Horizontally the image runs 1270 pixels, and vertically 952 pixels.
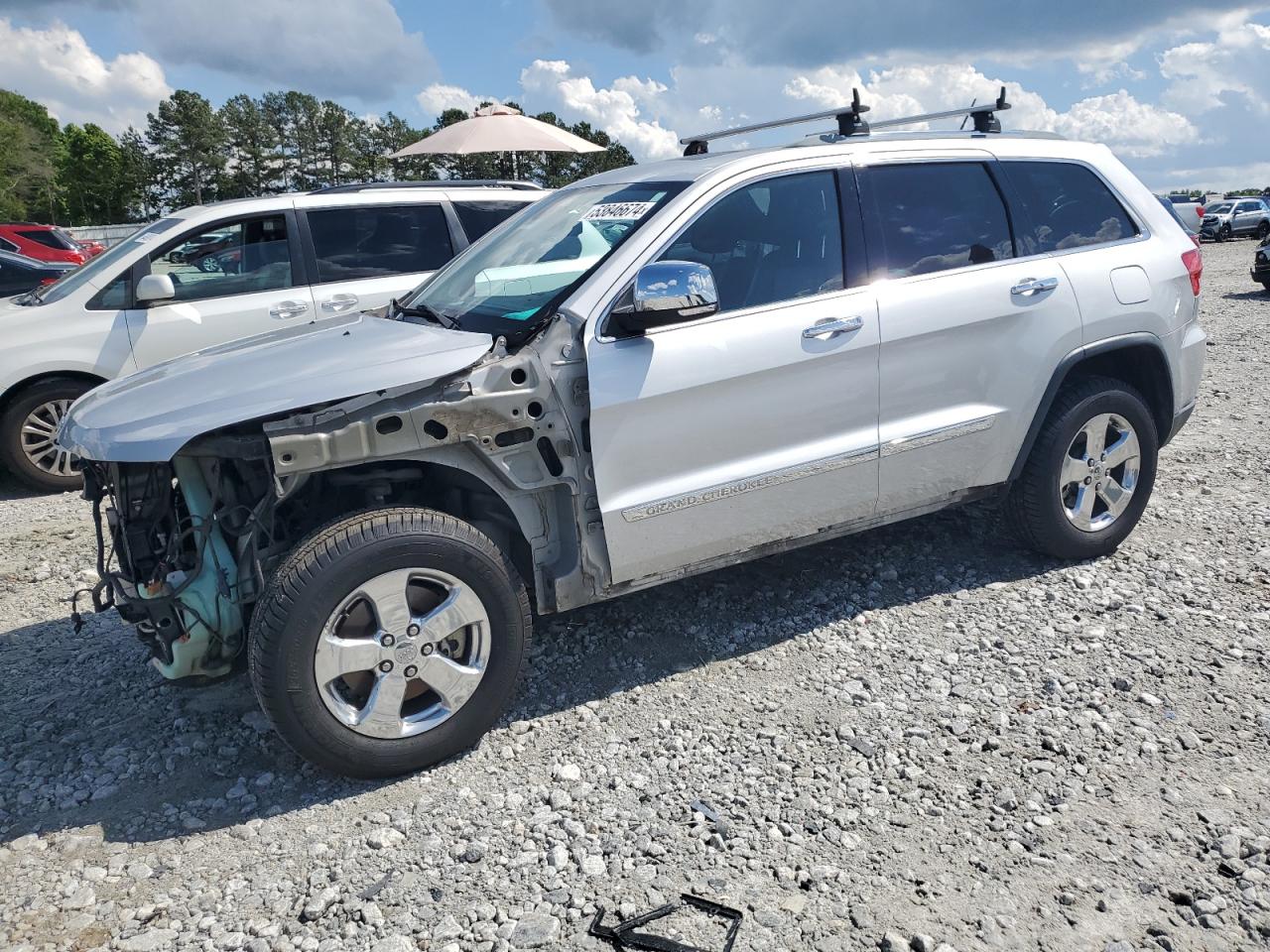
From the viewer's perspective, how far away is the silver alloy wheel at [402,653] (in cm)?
310

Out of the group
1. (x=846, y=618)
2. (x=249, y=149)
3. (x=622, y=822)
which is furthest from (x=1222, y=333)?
(x=249, y=149)

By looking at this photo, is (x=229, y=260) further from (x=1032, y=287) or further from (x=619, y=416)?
(x=1032, y=287)

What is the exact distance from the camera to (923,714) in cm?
353

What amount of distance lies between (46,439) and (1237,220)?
3864cm

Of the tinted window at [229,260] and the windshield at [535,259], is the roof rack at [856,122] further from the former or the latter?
the tinted window at [229,260]

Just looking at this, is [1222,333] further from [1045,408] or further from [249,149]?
[249,149]

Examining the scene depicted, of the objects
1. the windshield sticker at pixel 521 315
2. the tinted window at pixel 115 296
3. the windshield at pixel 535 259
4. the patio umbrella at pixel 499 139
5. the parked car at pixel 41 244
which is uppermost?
the parked car at pixel 41 244

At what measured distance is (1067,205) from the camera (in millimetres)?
4523

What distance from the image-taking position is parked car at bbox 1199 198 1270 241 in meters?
34.9

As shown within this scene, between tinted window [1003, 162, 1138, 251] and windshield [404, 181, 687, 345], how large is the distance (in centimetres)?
170

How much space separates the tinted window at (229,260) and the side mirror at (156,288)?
0.60 ft

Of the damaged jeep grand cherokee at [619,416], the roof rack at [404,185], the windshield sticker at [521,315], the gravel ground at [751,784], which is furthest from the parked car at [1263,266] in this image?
the windshield sticker at [521,315]

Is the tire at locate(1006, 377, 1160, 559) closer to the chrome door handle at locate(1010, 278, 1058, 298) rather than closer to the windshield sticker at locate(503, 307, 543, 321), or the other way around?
the chrome door handle at locate(1010, 278, 1058, 298)

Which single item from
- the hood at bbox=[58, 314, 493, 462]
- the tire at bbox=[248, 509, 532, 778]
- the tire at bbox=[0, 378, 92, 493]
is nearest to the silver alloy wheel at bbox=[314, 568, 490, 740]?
the tire at bbox=[248, 509, 532, 778]
